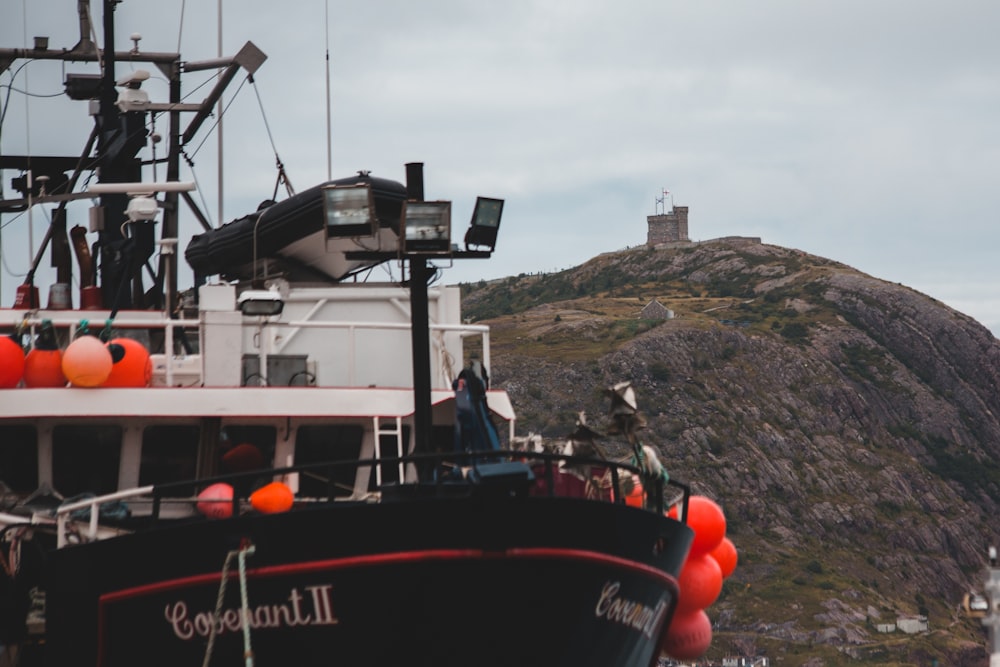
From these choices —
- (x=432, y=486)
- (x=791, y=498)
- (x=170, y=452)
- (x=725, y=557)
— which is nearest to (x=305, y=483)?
(x=170, y=452)

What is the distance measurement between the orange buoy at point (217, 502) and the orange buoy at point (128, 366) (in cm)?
232

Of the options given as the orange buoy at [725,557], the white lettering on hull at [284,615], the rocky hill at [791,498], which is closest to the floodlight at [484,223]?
the white lettering on hull at [284,615]

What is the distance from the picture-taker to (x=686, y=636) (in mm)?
22594

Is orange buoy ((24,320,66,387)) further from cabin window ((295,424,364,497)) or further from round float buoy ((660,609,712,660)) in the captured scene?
round float buoy ((660,609,712,660))

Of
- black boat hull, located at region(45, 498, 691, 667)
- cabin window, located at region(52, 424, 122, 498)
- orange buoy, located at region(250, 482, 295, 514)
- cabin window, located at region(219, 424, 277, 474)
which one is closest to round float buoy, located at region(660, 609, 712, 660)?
black boat hull, located at region(45, 498, 691, 667)

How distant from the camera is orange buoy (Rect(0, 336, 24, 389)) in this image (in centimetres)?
2025

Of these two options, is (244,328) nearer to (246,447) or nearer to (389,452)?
(246,447)

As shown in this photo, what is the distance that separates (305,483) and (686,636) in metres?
5.70

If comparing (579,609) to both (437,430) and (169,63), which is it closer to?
(437,430)

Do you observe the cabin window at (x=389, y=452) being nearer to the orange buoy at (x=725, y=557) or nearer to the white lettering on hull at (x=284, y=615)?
the white lettering on hull at (x=284, y=615)

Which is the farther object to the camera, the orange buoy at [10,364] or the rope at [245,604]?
the orange buoy at [10,364]

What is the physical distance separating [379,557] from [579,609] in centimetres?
232

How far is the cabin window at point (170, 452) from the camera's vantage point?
806 inches

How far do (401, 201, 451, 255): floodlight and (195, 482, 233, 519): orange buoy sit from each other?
3322 millimetres
